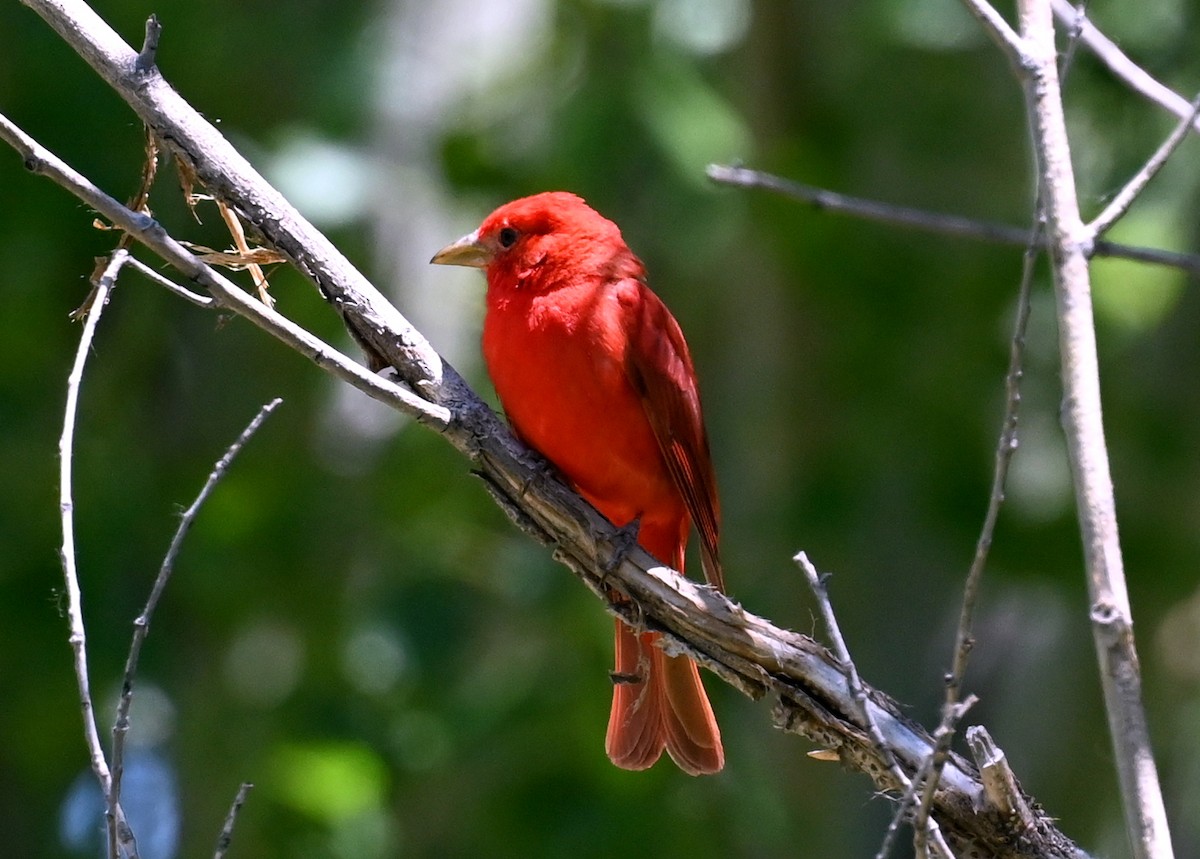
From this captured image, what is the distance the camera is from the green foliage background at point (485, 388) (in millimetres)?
6473

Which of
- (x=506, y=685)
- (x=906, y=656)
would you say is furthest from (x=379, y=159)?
(x=906, y=656)

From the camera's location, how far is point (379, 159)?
7.09 metres

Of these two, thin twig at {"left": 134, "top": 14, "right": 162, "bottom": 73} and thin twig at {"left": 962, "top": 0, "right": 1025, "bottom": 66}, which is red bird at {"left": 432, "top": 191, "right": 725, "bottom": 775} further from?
thin twig at {"left": 962, "top": 0, "right": 1025, "bottom": 66}

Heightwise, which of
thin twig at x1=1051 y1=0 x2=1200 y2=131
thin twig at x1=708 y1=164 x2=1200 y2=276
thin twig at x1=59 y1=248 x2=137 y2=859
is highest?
thin twig at x1=1051 y1=0 x2=1200 y2=131

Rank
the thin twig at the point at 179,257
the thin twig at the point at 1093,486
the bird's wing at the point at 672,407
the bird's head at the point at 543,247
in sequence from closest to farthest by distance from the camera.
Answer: the thin twig at the point at 1093,486 < the thin twig at the point at 179,257 < the bird's wing at the point at 672,407 < the bird's head at the point at 543,247

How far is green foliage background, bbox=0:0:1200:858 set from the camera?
21.2 feet

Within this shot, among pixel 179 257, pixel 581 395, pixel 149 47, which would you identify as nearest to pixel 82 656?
pixel 179 257

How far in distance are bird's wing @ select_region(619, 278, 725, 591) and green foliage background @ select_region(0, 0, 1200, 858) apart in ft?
5.91

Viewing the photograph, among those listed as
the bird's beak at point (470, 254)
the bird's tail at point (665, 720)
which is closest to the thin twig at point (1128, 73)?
the bird's tail at point (665, 720)

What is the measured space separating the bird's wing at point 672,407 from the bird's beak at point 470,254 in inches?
19.8

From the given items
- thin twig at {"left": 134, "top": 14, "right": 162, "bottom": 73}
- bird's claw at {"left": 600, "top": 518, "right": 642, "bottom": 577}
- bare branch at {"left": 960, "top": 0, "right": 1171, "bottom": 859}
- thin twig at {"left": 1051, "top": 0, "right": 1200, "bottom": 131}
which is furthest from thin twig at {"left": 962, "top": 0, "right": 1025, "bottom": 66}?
thin twig at {"left": 134, "top": 14, "right": 162, "bottom": 73}

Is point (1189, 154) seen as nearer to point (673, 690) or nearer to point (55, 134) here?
point (673, 690)

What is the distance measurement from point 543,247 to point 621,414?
0.65m

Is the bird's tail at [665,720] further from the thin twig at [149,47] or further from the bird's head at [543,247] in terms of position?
the thin twig at [149,47]
